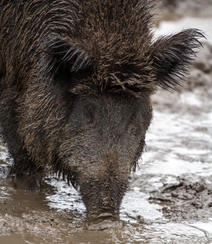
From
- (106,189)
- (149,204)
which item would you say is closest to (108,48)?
(106,189)

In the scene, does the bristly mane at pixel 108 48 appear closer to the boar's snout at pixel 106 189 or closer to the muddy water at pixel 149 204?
the boar's snout at pixel 106 189

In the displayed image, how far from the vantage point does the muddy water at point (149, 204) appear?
6355mm

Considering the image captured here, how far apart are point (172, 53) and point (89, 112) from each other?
94cm

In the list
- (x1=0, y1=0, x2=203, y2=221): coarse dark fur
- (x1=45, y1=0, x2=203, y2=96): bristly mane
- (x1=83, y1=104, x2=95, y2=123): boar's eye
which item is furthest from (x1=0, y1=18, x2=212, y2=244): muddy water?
(x1=45, y1=0, x2=203, y2=96): bristly mane

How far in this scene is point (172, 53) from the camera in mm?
6746

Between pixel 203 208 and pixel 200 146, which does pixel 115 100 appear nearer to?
pixel 203 208

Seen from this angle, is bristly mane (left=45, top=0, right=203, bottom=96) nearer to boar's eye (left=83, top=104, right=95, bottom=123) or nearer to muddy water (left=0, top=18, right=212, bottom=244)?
boar's eye (left=83, top=104, right=95, bottom=123)

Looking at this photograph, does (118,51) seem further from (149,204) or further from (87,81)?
(149,204)

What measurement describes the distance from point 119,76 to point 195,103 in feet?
18.3

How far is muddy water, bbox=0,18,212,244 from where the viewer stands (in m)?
6.36

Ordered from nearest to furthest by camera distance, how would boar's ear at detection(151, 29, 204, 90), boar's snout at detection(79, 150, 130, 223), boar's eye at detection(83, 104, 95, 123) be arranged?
boar's snout at detection(79, 150, 130, 223)
boar's eye at detection(83, 104, 95, 123)
boar's ear at detection(151, 29, 204, 90)

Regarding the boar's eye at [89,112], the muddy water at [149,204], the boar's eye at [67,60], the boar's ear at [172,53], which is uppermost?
the boar's ear at [172,53]

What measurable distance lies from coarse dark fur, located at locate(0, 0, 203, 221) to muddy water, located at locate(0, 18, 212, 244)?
1.16 ft

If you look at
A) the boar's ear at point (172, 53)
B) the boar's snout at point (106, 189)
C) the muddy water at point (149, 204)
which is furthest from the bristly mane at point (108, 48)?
the muddy water at point (149, 204)
